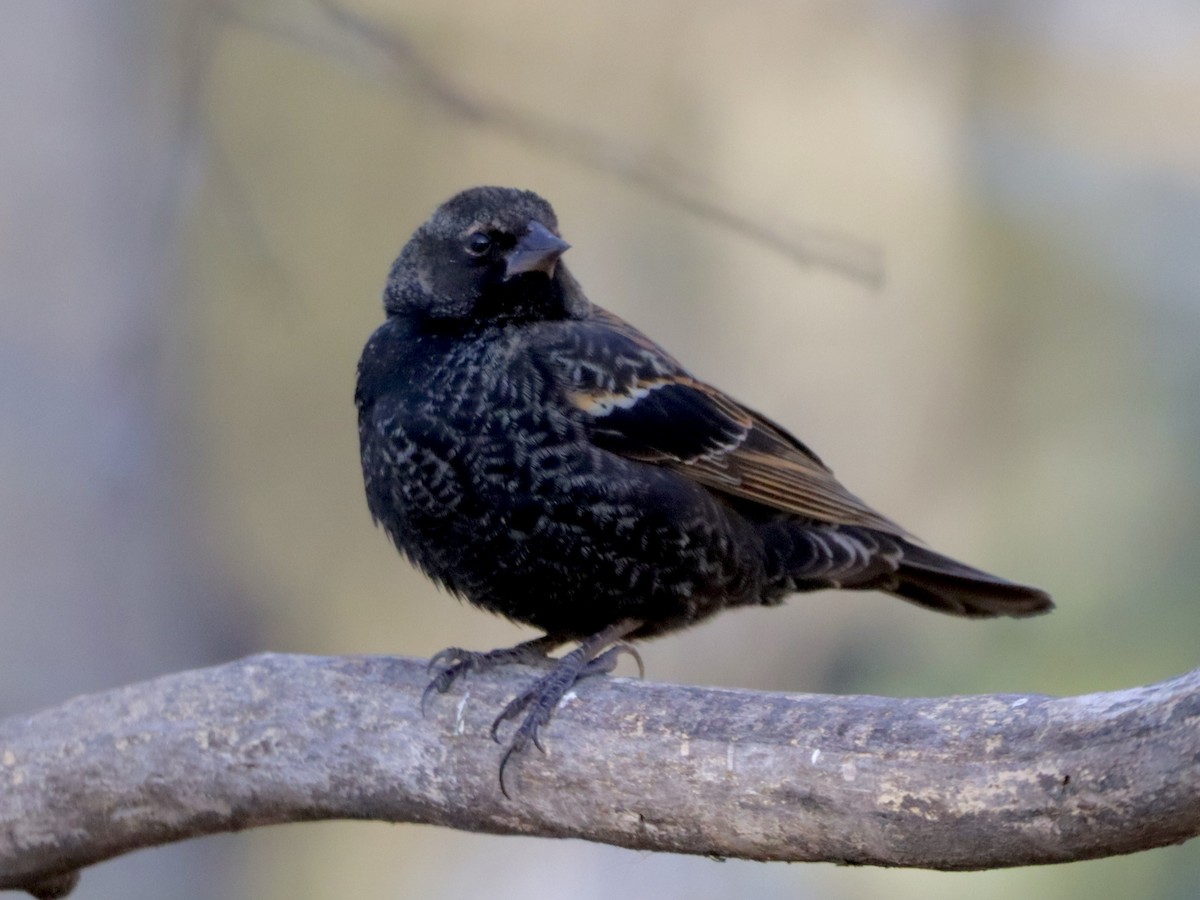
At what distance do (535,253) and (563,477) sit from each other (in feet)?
1.99

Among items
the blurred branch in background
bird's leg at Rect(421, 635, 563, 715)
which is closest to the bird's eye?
the blurred branch in background

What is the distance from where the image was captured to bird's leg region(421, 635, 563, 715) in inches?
117

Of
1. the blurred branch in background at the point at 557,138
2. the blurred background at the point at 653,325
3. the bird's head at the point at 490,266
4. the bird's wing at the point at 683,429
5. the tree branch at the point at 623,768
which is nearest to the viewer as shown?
the tree branch at the point at 623,768

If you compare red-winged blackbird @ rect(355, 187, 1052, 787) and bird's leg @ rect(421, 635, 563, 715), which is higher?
red-winged blackbird @ rect(355, 187, 1052, 787)

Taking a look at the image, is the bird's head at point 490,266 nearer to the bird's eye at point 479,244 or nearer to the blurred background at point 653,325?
the bird's eye at point 479,244

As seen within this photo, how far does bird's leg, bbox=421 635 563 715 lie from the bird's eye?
1006 millimetres

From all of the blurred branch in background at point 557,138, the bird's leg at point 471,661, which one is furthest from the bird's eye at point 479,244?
the bird's leg at point 471,661

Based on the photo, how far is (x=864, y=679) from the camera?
7883mm

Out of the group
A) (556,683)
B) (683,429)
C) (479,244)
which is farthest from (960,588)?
(479,244)

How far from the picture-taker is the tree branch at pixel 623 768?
214cm

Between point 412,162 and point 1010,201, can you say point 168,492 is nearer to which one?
point 412,162

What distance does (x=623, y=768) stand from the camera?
2588mm

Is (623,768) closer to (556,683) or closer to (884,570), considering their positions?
(556,683)

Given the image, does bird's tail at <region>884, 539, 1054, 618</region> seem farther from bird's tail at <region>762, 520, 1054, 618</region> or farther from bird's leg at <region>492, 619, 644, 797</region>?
bird's leg at <region>492, 619, 644, 797</region>
